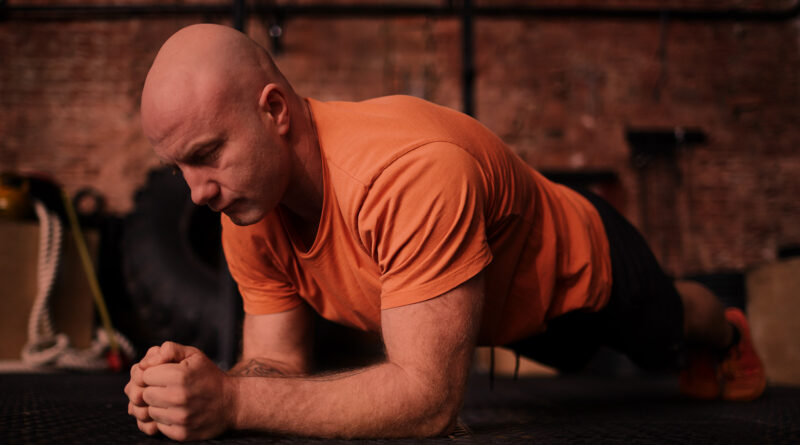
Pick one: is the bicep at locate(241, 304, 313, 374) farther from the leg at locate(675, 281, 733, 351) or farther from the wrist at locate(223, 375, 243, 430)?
the leg at locate(675, 281, 733, 351)

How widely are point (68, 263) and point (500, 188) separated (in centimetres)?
283

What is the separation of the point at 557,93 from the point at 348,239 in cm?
376

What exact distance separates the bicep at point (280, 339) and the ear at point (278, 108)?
1.48 feet

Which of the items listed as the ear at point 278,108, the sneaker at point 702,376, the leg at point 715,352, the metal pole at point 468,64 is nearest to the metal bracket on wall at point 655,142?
the metal pole at point 468,64

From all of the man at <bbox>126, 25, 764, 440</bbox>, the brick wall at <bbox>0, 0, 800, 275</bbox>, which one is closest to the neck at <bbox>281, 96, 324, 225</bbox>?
the man at <bbox>126, 25, 764, 440</bbox>

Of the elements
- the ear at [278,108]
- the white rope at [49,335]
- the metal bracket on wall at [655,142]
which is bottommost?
the white rope at [49,335]

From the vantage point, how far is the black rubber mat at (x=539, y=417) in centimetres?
90

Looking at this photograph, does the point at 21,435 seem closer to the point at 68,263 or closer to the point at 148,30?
the point at 68,263

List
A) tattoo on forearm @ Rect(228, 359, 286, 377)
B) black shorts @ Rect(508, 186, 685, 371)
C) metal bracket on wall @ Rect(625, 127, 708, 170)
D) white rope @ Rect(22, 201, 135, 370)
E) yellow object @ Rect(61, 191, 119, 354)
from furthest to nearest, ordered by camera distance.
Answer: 1. metal bracket on wall @ Rect(625, 127, 708, 170)
2. yellow object @ Rect(61, 191, 119, 354)
3. white rope @ Rect(22, 201, 135, 370)
4. black shorts @ Rect(508, 186, 685, 371)
5. tattoo on forearm @ Rect(228, 359, 286, 377)

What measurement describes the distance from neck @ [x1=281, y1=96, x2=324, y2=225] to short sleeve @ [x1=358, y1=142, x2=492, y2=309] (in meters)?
0.16

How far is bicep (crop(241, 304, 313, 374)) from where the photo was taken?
115 centimetres

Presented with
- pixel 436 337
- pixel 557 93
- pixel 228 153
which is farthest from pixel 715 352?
pixel 557 93

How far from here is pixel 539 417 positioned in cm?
126

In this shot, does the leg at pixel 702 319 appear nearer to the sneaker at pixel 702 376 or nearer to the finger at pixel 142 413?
the sneaker at pixel 702 376
